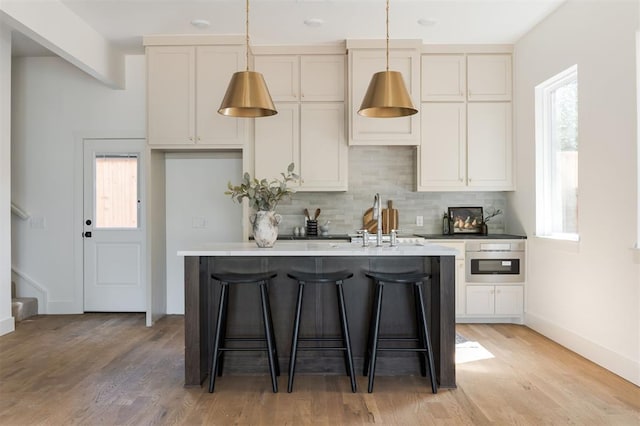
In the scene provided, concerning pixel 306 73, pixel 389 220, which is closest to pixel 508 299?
pixel 389 220

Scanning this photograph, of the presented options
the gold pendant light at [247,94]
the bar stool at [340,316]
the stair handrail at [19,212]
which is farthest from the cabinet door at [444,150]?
the stair handrail at [19,212]

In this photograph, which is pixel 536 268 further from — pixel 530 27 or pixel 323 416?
pixel 323 416

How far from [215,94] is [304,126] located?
0.96m

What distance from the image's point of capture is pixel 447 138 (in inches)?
209

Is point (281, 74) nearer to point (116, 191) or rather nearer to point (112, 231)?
point (116, 191)

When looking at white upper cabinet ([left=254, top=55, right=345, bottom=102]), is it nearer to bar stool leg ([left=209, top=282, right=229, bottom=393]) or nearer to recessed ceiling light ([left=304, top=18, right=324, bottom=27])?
recessed ceiling light ([left=304, top=18, right=324, bottom=27])

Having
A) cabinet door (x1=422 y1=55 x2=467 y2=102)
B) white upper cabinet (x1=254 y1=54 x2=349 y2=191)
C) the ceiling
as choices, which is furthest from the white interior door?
cabinet door (x1=422 y1=55 x2=467 y2=102)

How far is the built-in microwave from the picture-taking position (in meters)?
5.02

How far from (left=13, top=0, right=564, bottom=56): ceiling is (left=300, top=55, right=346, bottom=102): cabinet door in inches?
7.7

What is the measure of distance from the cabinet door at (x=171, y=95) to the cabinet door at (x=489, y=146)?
9.57 feet

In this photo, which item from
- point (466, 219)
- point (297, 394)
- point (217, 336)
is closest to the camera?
point (297, 394)

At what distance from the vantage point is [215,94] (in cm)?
504

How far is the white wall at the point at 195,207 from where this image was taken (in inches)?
219

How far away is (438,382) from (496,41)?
362 cm
